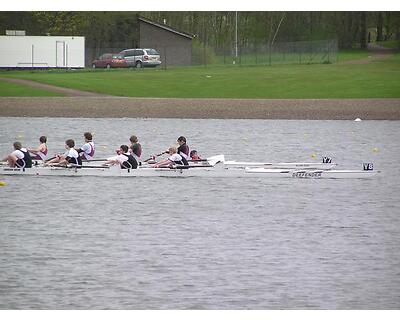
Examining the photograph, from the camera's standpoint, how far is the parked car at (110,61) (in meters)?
45.4

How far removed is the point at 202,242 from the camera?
14.7 meters

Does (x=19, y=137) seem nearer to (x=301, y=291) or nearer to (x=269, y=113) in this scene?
(x=269, y=113)

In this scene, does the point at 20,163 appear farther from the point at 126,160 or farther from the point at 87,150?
the point at 126,160

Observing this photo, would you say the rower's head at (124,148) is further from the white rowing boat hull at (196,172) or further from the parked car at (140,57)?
the parked car at (140,57)

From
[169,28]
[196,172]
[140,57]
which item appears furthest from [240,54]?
[196,172]

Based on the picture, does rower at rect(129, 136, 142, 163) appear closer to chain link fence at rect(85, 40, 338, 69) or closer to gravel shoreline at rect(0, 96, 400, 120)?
gravel shoreline at rect(0, 96, 400, 120)

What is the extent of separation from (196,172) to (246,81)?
761 inches

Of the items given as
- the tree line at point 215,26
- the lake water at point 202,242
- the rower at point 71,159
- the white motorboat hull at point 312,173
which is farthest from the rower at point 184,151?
the tree line at point 215,26

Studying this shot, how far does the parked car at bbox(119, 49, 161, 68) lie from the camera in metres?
45.7

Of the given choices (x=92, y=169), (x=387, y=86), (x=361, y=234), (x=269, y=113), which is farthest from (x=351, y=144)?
(x=361, y=234)

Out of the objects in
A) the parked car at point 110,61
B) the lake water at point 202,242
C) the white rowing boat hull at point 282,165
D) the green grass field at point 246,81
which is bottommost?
the lake water at point 202,242

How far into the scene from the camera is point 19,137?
1177 inches

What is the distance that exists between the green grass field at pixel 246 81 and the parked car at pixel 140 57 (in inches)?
136

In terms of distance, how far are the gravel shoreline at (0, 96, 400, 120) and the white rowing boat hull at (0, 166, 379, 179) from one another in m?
16.2
